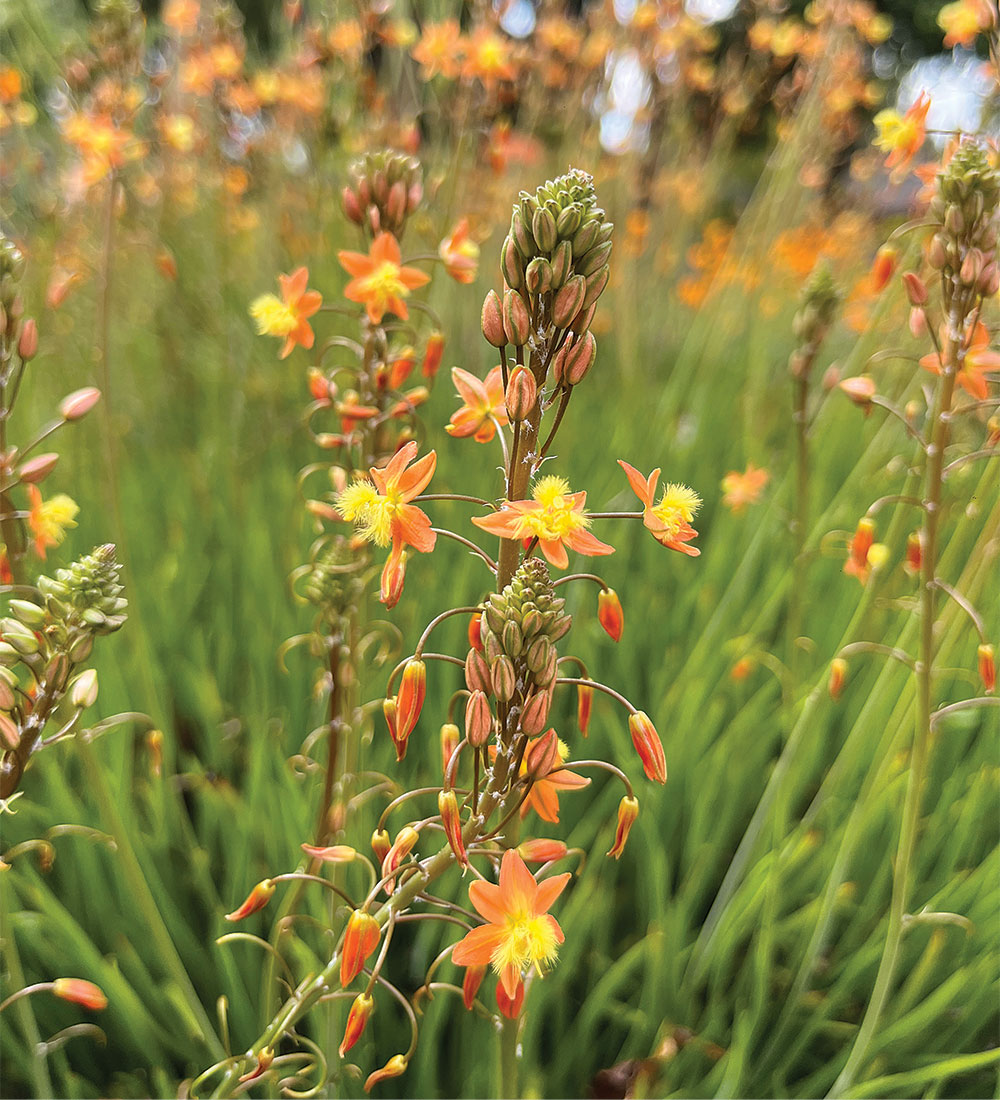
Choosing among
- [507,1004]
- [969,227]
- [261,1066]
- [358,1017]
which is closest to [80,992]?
[261,1066]

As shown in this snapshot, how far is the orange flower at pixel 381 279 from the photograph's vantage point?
47.2 inches

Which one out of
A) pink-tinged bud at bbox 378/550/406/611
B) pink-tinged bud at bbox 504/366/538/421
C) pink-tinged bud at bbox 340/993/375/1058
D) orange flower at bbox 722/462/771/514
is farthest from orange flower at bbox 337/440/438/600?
orange flower at bbox 722/462/771/514

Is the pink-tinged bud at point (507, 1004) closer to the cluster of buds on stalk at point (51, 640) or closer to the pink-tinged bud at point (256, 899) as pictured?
the pink-tinged bud at point (256, 899)

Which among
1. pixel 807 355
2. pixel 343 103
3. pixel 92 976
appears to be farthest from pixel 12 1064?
pixel 343 103

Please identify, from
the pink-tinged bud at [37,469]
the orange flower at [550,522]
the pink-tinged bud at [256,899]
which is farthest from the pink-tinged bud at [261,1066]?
the pink-tinged bud at [37,469]

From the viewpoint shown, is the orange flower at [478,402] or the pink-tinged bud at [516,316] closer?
the pink-tinged bud at [516,316]

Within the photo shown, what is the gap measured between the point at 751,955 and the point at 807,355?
47.4 inches

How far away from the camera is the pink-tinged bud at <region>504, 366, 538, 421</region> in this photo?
2.32 feet

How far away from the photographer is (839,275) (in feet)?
18.0

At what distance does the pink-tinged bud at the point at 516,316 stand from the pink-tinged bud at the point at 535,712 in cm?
31

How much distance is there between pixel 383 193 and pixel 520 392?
2.35 ft

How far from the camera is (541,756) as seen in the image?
73 centimetres

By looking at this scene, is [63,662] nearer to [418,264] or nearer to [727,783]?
[727,783]

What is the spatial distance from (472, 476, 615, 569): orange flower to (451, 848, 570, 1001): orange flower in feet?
0.90
